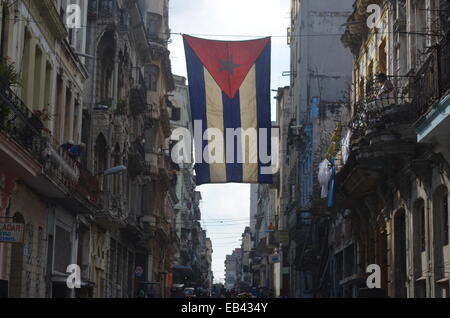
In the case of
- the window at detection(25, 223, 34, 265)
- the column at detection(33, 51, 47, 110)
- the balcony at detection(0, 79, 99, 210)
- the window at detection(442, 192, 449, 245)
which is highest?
the column at detection(33, 51, 47, 110)

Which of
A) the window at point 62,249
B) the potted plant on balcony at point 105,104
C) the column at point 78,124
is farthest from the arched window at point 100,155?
the window at point 62,249

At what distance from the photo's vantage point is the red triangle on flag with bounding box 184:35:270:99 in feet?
79.8

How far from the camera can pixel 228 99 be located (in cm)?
2456

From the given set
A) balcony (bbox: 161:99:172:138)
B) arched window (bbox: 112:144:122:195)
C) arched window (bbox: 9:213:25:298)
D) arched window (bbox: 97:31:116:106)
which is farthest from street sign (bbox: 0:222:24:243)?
balcony (bbox: 161:99:172:138)

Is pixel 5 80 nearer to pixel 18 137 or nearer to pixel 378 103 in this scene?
pixel 18 137

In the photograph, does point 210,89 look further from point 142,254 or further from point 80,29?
point 142,254

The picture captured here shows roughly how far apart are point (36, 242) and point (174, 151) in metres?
39.7

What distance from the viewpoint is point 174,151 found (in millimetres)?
64062

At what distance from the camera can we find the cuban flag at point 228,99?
→ 2436cm

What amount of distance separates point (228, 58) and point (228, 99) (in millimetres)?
1092

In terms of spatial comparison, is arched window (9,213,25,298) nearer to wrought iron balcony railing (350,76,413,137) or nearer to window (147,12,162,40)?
wrought iron balcony railing (350,76,413,137)

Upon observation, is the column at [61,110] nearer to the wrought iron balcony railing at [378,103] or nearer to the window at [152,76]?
the wrought iron balcony railing at [378,103]

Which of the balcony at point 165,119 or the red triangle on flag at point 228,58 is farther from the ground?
the balcony at point 165,119
